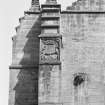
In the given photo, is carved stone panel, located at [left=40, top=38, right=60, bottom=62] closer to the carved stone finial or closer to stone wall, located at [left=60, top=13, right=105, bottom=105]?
stone wall, located at [left=60, top=13, right=105, bottom=105]

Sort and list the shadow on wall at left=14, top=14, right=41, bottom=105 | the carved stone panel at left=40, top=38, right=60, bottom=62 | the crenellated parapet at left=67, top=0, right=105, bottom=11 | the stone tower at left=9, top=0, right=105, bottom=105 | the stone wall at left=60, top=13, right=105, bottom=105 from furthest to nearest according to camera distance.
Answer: the crenellated parapet at left=67, top=0, right=105, bottom=11 < the shadow on wall at left=14, top=14, right=41, bottom=105 < the stone wall at left=60, top=13, right=105, bottom=105 < the carved stone panel at left=40, top=38, right=60, bottom=62 < the stone tower at left=9, top=0, right=105, bottom=105

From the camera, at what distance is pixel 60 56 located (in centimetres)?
2283

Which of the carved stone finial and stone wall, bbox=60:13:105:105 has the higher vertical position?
the carved stone finial

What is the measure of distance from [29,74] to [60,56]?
7.00ft

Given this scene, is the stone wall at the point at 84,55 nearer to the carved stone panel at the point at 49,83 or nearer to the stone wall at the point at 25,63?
the carved stone panel at the point at 49,83

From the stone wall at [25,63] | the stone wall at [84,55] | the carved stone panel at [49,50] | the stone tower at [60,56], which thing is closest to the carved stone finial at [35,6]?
the stone tower at [60,56]

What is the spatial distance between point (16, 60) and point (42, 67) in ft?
7.81

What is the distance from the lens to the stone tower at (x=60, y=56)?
2236 centimetres

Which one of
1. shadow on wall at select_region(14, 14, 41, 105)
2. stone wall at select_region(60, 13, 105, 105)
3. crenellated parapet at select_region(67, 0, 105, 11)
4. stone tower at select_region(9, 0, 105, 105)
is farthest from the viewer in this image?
crenellated parapet at select_region(67, 0, 105, 11)

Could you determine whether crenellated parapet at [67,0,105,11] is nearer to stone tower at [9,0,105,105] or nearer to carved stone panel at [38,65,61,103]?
stone tower at [9,0,105,105]

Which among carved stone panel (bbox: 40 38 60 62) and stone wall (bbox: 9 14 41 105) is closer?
carved stone panel (bbox: 40 38 60 62)

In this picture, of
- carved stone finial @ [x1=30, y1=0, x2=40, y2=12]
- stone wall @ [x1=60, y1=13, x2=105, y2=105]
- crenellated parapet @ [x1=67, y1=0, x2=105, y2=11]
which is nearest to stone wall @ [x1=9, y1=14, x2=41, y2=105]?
carved stone finial @ [x1=30, y1=0, x2=40, y2=12]

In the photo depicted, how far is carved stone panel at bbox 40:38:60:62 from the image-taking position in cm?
2259

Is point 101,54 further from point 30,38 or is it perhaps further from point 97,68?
point 30,38
